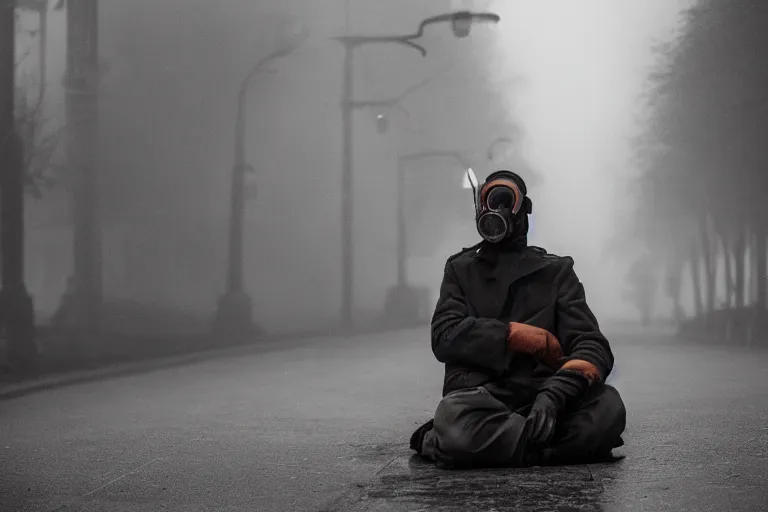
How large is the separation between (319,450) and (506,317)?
160cm

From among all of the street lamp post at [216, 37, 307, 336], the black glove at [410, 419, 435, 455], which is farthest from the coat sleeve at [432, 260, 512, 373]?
the street lamp post at [216, 37, 307, 336]

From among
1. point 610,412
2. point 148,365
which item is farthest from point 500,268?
point 148,365

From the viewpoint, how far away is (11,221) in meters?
15.9

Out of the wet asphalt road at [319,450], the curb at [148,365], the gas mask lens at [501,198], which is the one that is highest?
the gas mask lens at [501,198]

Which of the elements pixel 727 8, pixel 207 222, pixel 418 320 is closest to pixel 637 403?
pixel 207 222

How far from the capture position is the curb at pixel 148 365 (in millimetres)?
14828

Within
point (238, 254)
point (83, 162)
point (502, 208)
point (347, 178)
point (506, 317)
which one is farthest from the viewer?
point (347, 178)

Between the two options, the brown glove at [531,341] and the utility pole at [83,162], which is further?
the utility pole at [83,162]

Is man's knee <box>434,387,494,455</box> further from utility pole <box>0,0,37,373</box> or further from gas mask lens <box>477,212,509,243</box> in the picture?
utility pole <box>0,0,37,373</box>

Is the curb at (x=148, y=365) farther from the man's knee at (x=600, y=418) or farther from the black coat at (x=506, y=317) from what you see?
the man's knee at (x=600, y=418)

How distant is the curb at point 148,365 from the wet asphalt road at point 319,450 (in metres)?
0.44

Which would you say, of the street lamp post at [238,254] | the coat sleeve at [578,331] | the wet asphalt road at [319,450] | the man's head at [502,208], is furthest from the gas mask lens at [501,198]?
the street lamp post at [238,254]

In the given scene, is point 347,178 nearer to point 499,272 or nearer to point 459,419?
point 499,272

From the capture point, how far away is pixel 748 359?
20.5 m
